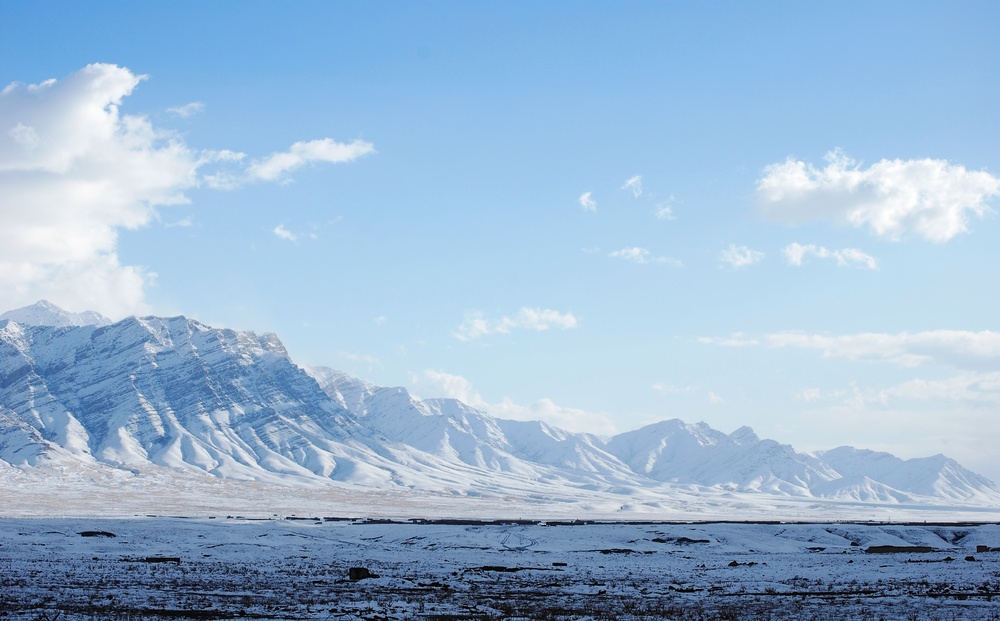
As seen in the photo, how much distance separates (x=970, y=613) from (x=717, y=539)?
4832cm

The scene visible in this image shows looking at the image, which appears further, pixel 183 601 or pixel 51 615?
pixel 183 601

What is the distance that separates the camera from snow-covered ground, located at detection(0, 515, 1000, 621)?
3128cm

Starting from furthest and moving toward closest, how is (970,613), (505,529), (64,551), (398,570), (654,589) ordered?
(505,529) → (64,551) → (398,570) → (654,589) → (970,613)

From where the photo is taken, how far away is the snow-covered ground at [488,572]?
1232 inches

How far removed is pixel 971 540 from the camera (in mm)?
81812

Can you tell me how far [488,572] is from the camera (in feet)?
164

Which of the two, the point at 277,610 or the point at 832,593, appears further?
the point at 832,593

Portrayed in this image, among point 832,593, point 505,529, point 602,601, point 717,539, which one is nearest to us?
point 602,601

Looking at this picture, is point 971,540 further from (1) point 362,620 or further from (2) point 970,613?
(1) point 362,620

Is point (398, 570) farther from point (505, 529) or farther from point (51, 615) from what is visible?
point (505, 529)

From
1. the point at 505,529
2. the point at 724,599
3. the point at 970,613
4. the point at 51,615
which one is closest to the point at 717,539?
the point at 505,529

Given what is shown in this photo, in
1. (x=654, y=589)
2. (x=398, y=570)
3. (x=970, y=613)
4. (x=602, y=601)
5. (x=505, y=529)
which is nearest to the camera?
(x=970, y=613)

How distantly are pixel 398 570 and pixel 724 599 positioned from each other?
2067 centimetres

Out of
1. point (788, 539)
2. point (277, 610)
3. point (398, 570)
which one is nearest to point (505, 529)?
point (788, 539)
